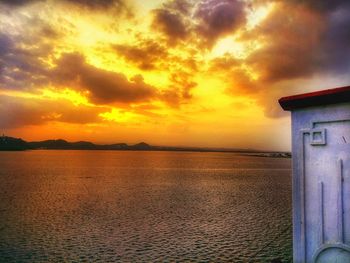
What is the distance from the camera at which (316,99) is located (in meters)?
5.42

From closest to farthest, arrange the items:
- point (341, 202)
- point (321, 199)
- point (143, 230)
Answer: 1. point (341, 202)
2. point (321, 199)
3. point (143, 230)

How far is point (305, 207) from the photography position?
5.63 metres

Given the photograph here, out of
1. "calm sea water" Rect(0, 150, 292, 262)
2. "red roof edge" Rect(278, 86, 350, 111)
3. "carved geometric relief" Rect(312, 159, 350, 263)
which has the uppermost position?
"red roof edge" Rect(278, 86, 350, 111)

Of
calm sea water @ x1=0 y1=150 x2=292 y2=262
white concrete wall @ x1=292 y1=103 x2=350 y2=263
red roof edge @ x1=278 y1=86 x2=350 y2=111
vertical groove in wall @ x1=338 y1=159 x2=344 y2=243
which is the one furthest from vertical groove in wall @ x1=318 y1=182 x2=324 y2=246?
calm sea water @ x1=0 y1=150 x2=292 y2=262

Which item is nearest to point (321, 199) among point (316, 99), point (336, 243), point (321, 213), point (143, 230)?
point (321, 213)

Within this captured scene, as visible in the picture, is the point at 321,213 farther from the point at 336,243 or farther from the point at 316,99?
the point at 316,99

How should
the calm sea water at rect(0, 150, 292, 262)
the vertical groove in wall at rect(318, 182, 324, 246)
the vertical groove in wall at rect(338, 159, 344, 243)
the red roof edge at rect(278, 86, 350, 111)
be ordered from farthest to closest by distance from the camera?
the calm sea water at rect(0, 150, 292, 262) → the vertical groove in wall at rect(318, 182, 324, 246) → the vertical groove in wall at rect(338, 159, 344, 243) → the red roof edge at rect(278, 86, 350, 111)

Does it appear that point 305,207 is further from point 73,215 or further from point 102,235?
point 73,215

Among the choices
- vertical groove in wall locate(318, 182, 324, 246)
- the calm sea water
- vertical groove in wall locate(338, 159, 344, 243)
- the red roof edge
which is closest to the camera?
the red roof edge

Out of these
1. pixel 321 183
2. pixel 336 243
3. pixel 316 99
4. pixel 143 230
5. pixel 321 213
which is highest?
pixel 316 99

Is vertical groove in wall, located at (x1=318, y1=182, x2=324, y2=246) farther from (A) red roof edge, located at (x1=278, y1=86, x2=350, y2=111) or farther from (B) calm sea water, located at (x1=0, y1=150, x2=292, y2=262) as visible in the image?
(B) calm sea water, located at (x1=0, y1=150, x2=292, y2=262)

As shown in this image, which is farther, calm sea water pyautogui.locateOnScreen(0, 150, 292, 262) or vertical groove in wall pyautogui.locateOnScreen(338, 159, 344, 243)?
calm sea water pyautogui.locateOnScreen(0, 150, 292, 262)

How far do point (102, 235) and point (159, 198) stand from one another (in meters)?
11.1

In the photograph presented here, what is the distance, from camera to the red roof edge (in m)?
5.06
